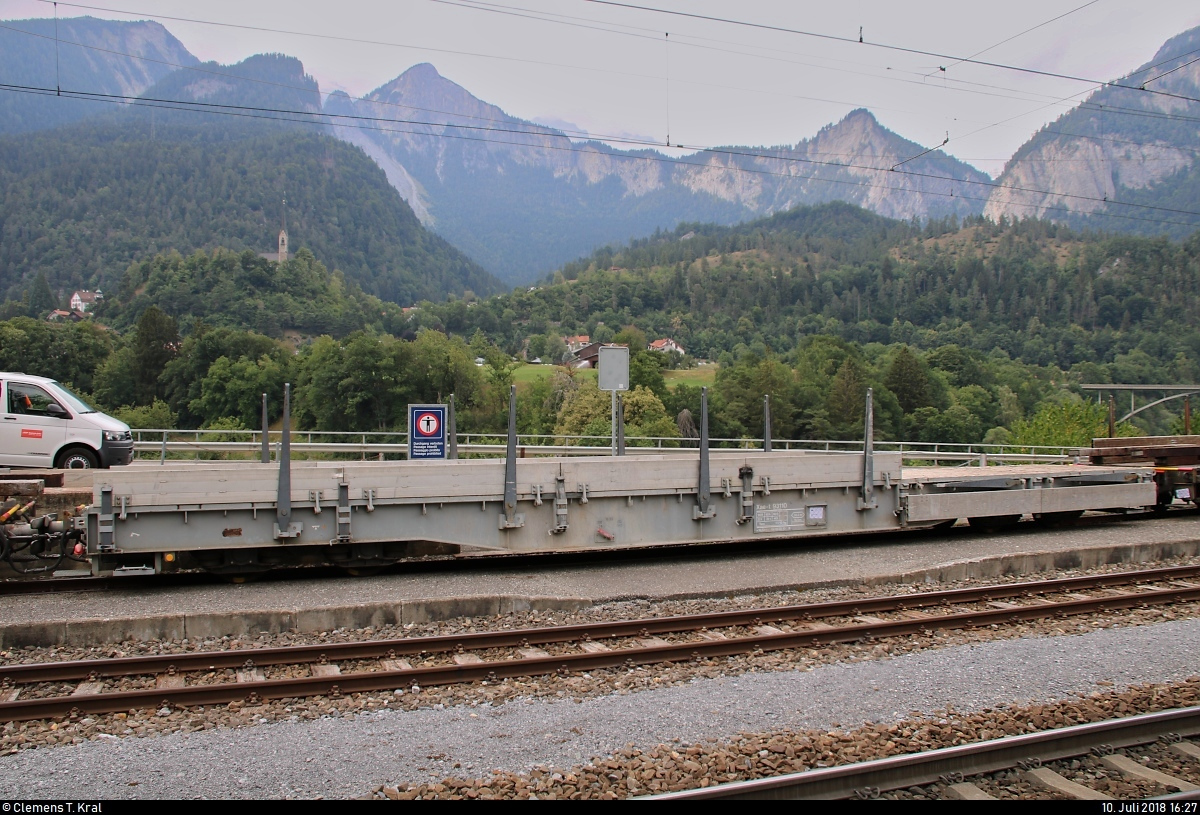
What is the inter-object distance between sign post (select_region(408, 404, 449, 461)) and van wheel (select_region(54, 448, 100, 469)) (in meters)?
6.35

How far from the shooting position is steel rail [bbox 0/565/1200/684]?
8.09 metres

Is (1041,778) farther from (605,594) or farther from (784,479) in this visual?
(784,479)

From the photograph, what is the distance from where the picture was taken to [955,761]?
19.8ft

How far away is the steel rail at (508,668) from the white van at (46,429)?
10.7 meters

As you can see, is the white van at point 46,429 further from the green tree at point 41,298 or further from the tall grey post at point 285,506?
the green tree at point 41,298

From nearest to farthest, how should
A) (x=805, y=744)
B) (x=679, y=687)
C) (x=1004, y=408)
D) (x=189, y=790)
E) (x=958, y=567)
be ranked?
(x=189, y=790) → (x=805, y=744) → (x=679, y=687) → (x=958, y=567) → (x=1004, y=408)

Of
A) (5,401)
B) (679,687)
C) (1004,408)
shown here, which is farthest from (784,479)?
(1004,408)

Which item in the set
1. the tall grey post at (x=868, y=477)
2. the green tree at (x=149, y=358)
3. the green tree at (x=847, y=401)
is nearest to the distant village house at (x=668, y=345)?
the green tree at (x=847, y=401)

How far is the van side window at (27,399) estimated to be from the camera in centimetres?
1605

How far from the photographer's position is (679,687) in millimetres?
7953

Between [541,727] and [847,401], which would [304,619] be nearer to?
[541,727]

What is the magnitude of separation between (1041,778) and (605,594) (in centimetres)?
638

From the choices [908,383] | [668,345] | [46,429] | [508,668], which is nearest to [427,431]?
[46,429]

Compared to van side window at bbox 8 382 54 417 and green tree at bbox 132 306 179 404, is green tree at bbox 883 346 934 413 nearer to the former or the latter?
green tree at bbox 132 306 179 404
